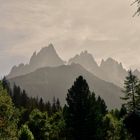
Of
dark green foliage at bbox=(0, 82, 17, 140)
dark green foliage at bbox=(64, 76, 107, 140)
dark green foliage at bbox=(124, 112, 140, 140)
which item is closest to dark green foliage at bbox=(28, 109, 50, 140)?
dark green foliage at bbox=(64, 76, 107, 140)

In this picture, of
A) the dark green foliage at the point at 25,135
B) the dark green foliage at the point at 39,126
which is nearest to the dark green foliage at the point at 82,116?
the dark green foliage at the point at 25,135

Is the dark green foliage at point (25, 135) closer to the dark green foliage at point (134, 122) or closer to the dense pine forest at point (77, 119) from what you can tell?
the dense pine forest at point (77, 119)

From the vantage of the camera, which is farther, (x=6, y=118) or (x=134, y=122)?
(x=6, y=118)

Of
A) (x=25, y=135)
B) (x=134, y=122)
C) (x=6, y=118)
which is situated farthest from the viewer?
(x=25, y=135)

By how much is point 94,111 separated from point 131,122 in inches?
1509

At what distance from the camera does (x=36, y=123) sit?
7950 centimetres

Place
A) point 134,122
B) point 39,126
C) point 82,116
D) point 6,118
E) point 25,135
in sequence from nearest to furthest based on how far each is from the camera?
point 134,122 → point 6,118 → point 25,135 → point 82,116 → point 39,126

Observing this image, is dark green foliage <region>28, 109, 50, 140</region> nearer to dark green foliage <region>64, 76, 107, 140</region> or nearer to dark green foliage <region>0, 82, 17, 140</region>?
dark green foliage <region>64, 76, 107, 140</region>

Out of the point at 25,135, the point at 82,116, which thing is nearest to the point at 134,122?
the point at 82,116

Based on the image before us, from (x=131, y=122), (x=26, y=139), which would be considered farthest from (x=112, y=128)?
(x=131, y=122)

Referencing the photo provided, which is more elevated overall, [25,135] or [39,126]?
[39,126]

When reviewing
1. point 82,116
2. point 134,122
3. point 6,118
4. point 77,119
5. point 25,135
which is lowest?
point 134,122

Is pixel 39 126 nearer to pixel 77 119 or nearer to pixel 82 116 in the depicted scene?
pixel 77 119

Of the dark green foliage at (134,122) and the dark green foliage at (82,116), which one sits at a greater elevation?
the dark green foliage at (82,116)
